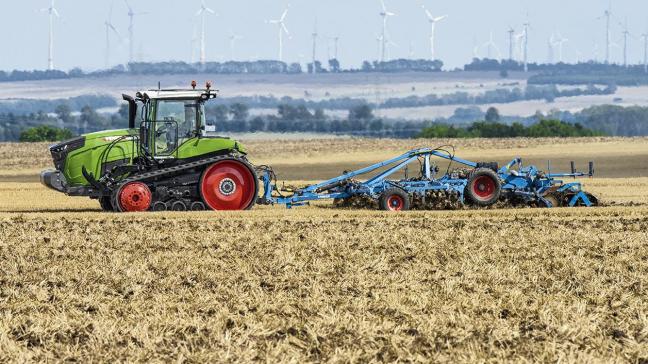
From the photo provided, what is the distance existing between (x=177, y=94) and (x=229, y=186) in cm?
208

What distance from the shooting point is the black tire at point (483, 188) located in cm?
2591

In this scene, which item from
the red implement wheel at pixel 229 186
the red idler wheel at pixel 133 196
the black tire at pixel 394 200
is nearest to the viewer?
the red idler wheel at pixel 133 196

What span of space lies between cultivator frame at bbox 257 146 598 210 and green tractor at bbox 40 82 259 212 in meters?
0.93

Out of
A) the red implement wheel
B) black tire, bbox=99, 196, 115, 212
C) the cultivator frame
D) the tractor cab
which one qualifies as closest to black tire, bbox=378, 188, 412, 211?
the cultivator frame

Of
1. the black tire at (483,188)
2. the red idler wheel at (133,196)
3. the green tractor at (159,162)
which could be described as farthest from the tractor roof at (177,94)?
the black tire at (483,188)

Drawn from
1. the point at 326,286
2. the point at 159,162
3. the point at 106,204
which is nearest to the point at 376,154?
the point at 106,204

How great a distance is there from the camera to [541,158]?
5616 cm

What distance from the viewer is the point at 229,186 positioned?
25734 millimetres

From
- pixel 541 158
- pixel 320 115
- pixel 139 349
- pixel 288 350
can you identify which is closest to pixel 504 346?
pixel 288 350

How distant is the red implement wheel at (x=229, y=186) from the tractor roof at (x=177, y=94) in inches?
52.6

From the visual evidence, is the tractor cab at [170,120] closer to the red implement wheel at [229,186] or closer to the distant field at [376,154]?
the red implement wheel at [229,186]

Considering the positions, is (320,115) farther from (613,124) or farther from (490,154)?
(490,154)

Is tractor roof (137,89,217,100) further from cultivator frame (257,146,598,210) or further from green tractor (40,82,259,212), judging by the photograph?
cultivator frame (257,146,598,210)

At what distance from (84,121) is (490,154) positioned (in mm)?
75287
